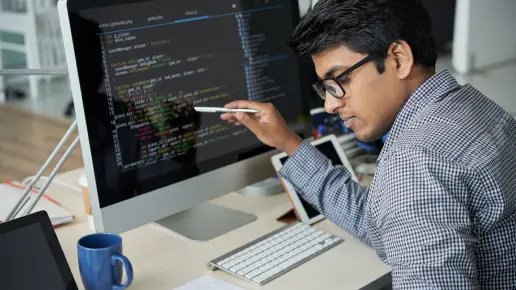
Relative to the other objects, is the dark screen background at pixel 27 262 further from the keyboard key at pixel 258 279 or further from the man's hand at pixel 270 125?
the man's hand at pixel 270 125

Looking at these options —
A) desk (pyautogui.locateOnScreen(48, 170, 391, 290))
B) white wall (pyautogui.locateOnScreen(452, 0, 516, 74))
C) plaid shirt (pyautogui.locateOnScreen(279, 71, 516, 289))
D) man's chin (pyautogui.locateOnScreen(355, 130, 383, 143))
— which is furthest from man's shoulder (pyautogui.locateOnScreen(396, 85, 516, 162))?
white wall (pyautogui.locateOnScreen(452, 0, 516, 74))

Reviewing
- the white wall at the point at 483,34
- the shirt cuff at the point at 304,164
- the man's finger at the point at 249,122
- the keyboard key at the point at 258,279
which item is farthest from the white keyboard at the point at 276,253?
the white wall at the point at 483,34

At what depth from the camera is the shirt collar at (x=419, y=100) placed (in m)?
1.25

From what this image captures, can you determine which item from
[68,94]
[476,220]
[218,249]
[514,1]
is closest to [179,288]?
[218,249]

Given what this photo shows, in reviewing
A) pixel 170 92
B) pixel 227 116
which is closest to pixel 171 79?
pixel 170 92

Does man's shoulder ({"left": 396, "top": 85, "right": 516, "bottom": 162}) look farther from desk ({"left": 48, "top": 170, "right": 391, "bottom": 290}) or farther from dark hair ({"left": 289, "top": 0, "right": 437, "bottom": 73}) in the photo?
desk ({"left": 48, "top": 170, "right": 391, "bottom": 290})

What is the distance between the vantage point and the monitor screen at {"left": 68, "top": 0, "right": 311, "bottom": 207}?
1378mm

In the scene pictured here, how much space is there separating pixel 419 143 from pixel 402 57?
19cm

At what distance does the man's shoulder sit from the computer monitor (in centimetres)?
52

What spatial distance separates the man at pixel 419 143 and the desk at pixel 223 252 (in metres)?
0.07

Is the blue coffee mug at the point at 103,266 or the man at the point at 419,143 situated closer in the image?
the man at the point at 419,143

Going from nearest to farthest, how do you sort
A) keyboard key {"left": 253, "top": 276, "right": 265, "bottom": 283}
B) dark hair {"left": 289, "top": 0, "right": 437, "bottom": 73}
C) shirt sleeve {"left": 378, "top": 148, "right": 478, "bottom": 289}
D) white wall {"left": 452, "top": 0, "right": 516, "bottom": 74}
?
1. shirt sleeve {"left": 378, "top": 148, "right": 478, "bottom": 289}
2. dark hair {"left": 289, "top": 0, "right": 437, "bottom": 73}
3. keyboard key {"left": 253, "top": 276, "right": 265, "bottom": 283}
4. white wall {"left": 452, "top": 0, "right": 516, "bottom": 74}

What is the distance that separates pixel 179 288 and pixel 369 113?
485 millimetres

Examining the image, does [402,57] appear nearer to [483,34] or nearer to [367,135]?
[367,135]
